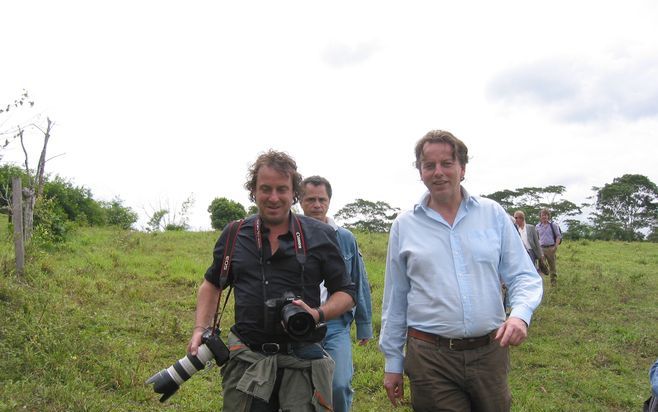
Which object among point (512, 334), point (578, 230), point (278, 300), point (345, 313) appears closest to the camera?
point (512, 334)

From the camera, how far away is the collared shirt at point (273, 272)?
2.48 meters

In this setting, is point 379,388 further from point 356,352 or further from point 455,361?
point 455,361

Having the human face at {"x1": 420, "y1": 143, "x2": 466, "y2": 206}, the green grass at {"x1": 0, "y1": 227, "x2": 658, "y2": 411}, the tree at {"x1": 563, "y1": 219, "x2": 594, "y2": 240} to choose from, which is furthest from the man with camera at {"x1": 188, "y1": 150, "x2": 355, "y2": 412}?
the tree at {"x1": 563, "y1": 219, "x2": 594, "y2": 240}

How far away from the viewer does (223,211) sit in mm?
22547

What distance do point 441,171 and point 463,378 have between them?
3.06 feet

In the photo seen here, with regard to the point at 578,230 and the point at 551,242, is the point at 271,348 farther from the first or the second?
the point at 578,230

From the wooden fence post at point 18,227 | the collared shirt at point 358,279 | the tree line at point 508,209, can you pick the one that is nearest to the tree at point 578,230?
the tree line at point 508,209

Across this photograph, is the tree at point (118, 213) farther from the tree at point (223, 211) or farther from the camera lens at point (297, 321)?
the camera lens at point (297, 321)

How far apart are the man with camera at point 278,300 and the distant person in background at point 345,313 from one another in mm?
655

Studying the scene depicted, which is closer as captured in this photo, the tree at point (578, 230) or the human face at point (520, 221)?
the human face at point (520, 221)

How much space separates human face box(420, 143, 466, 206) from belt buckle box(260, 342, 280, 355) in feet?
3.31

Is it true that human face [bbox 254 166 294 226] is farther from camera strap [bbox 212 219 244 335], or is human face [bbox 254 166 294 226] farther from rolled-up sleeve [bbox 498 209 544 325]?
rolled-up sleeve [bbox 498 209 544 325]

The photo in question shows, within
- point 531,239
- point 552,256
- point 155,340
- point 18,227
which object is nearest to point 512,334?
point 155,340

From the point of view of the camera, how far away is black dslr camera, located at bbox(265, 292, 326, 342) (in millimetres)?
2295
